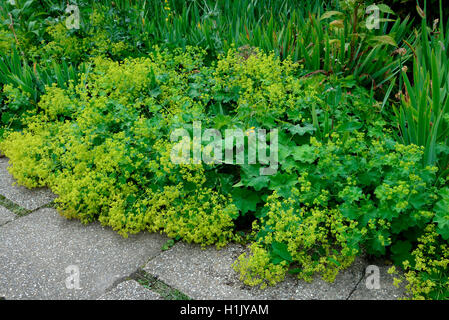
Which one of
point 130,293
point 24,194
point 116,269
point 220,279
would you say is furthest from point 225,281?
point 24,194

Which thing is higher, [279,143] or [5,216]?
[279,143]

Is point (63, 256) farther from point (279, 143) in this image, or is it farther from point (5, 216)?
point (279, 143)

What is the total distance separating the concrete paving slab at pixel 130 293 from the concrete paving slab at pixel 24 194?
1.00 m

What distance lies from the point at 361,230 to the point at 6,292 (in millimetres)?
1690

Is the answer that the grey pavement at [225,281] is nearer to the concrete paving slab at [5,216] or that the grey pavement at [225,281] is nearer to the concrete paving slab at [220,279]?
the concrete paving slab at [220,279]

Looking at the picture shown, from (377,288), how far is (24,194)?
225 centimetres

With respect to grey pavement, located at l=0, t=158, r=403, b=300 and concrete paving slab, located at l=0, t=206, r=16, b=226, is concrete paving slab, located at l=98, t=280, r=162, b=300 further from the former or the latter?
concrete paving slab, located at l=0, t=206, r=16, b=226

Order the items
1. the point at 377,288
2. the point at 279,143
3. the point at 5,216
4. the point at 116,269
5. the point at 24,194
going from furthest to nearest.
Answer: the point at 24,194
the point at 5,216
the point at 279,143
the point at 116,269
the point at 377,288

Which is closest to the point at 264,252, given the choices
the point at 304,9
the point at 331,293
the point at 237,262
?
the point at 237,262

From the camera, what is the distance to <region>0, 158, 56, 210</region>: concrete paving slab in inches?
105

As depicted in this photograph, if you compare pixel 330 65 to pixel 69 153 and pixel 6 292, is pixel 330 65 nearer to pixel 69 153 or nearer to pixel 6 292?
pixel 69 153

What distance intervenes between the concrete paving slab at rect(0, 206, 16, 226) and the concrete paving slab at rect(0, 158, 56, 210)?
89mm

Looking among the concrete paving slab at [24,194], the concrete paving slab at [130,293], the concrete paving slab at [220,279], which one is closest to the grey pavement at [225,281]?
the concrete paving slab at [220,279]

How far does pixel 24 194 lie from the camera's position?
278cm
